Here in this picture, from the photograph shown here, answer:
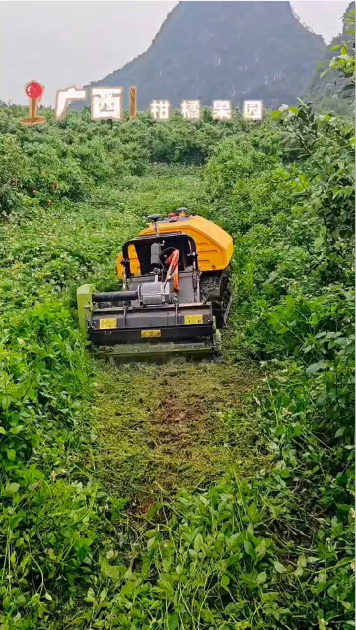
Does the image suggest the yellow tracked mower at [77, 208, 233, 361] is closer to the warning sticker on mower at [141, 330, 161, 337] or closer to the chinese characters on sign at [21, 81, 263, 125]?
the warning sticker on mower at [141, 330, 161, 337]

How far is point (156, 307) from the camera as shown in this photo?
6.33 meters

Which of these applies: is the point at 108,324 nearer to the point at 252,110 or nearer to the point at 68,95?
the point at 68,95

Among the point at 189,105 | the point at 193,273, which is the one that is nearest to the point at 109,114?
the point at 189,105

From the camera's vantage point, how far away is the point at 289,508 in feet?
10.9

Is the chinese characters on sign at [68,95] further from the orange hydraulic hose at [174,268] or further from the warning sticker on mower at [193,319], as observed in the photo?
the warning sticker on mower at [193,319]

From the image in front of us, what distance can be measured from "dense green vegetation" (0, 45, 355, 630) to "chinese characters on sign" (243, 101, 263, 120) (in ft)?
69.9

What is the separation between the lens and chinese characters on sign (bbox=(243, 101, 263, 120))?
26469 millimetres

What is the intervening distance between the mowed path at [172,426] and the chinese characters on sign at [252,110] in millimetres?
23242

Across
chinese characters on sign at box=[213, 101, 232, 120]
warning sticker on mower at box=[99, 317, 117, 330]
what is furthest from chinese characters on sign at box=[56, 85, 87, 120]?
warning sticker on mower at box=[99, 317, 117, 330]

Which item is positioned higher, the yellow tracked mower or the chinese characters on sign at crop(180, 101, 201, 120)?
the chinese characters on sign at crop(180, 101, 201, 120)

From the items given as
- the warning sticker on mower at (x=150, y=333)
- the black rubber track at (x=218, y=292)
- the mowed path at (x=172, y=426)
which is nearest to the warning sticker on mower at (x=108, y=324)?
the warning sticker on mower at (x=150, y=333)

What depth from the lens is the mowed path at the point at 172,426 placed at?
3.93 meters

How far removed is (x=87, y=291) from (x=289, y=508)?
13.5 feet

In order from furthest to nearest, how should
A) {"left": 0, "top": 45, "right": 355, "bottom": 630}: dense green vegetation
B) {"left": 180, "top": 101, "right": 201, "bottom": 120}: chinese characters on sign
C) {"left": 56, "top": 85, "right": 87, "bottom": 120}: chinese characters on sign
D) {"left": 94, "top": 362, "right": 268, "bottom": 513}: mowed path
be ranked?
1. {"left": 180, "top": 101, "right": 201, "bottom": 120}: chinese characters on sign
2. {"left": 56, "top": 85, "right": 87, "bottom": 120}: chinese characters on sign
3. {"left": 94, "top": 362, "right": 268, "bottom": 513}: mowed path
4. {"left": 0, "top": 45, "right": 355, "bottom": 630}: dense green vegetation
